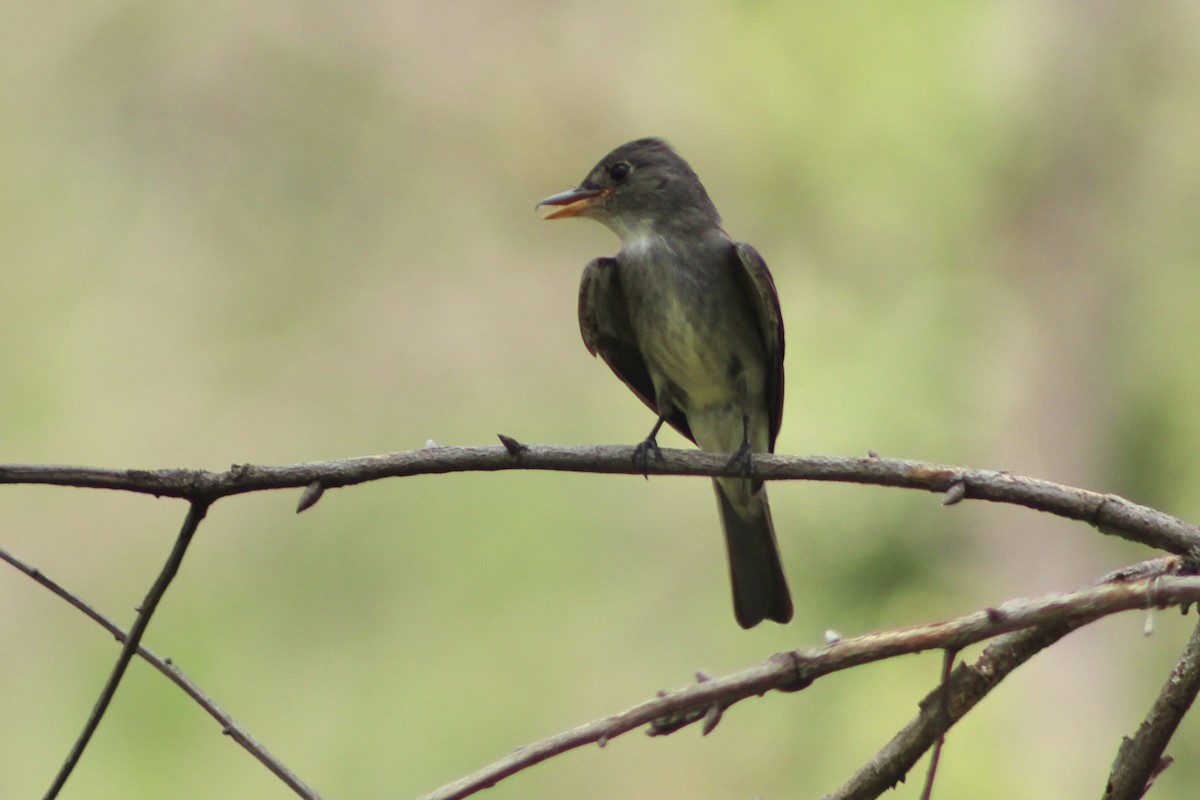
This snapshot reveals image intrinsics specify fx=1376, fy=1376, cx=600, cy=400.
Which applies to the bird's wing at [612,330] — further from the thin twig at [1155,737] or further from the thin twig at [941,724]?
the thin twig at [941,724]

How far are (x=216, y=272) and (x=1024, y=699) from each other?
4.14 meters

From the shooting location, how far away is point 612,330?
389 centimetres

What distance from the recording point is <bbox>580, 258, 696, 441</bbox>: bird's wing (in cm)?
381

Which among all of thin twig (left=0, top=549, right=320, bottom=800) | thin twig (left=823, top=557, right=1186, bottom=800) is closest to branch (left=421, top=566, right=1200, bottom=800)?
thin twig (left=823, top=557, right=1186, bottom=800)

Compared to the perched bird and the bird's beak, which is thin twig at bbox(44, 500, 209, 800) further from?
the bird's beak

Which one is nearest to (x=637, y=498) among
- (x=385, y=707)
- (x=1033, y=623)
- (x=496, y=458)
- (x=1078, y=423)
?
(x=385, y=707)

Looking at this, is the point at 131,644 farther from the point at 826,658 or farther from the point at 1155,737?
the point at 1155,737

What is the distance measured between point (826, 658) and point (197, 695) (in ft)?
2.38

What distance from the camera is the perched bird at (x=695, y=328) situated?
12.1 feet

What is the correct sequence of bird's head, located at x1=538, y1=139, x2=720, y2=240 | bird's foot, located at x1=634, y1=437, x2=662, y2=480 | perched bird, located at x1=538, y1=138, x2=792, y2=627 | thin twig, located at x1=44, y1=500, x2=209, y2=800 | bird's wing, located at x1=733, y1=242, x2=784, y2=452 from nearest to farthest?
thin twig, located at x1=44, y1=500, x2=209, y2=800 < bird's foot, located at x1=634, y1=437, x2=662, y2=480 < bird's wing, located at x1=733, y1=242, x2=784, y2=452 < perched bird, located at x1=538, y1=138, x2=792, y2=627 < bird's head, located at x1=538, y1=139, x2=720, y2=240

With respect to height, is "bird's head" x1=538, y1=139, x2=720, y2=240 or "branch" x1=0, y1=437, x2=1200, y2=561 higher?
"bird's head" x1=538, y1=139, x2=720, y2=240

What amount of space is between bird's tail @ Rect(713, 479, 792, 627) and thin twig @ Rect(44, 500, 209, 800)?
7.56ft

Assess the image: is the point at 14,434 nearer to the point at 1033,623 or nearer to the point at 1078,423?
the point at 1078,423

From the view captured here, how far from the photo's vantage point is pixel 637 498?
20.3ft
